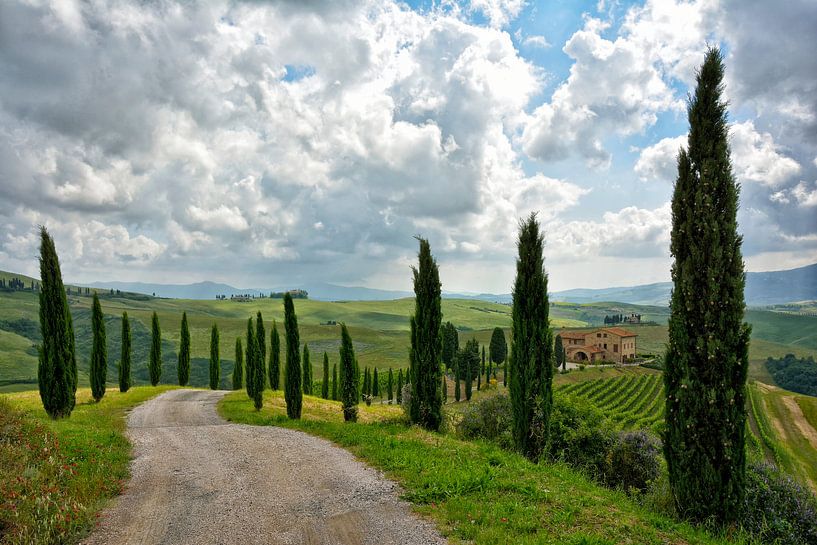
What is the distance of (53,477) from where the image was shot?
9.44 m

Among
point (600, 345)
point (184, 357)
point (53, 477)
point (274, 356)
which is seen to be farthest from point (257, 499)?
point (600, 345)

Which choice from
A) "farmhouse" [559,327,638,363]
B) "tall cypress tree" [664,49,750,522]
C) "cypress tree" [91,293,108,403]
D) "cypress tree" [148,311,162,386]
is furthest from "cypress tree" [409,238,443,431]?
"farmhouse" [559,327,638,363]

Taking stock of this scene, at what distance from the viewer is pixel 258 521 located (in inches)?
316

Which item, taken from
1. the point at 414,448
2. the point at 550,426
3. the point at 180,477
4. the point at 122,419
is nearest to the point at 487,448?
the point at 414,448

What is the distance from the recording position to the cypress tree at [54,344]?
20.4 meters

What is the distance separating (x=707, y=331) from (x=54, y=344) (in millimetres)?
26771

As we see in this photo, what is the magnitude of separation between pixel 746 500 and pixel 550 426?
5.66m

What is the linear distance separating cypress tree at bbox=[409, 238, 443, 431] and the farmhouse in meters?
103

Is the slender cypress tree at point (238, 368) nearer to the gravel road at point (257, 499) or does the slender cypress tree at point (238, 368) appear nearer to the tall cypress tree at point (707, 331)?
the gravel road at point (257, 499)

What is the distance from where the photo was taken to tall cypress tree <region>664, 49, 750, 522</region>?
8.83 m

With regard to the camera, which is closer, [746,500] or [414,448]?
[746,500]

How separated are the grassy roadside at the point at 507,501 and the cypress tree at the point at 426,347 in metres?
4.22

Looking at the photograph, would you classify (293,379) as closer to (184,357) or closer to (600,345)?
(184,357)

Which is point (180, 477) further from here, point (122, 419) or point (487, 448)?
point (122, 419)
